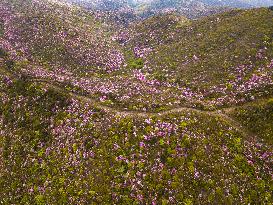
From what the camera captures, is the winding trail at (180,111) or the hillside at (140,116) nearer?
the hillside at (140,116)

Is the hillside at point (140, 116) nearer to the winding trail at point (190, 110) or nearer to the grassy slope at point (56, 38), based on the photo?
the winding trail at point (190, 110)

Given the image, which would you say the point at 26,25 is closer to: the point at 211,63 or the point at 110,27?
the point at 110,27

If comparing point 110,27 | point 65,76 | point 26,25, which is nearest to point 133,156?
point 65,76

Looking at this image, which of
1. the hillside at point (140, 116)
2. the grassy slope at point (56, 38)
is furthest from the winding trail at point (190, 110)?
the grassy slope at point (56, 38)

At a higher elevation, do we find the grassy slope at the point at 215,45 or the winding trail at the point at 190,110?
the grassy slope at the point at 215,45

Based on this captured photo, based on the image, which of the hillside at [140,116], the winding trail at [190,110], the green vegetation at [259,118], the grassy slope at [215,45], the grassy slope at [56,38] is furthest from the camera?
the grassy slope at [56,38]

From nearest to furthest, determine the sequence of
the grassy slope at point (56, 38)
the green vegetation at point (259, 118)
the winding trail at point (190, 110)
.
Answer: the green vegetation at point (259, 118) → the winding trail at point (190, 110) → the grassy slope at point (56, 38)

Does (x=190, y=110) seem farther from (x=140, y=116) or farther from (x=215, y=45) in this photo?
(x=215, y=45)

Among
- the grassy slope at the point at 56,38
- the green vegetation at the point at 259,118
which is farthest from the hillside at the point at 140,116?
the grassy slope at the point at 56,38

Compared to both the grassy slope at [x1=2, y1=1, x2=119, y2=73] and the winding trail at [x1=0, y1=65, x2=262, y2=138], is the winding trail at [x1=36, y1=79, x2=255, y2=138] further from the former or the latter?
the grassy slope at [x1=2, y1=1, x2=119, y2=73]
